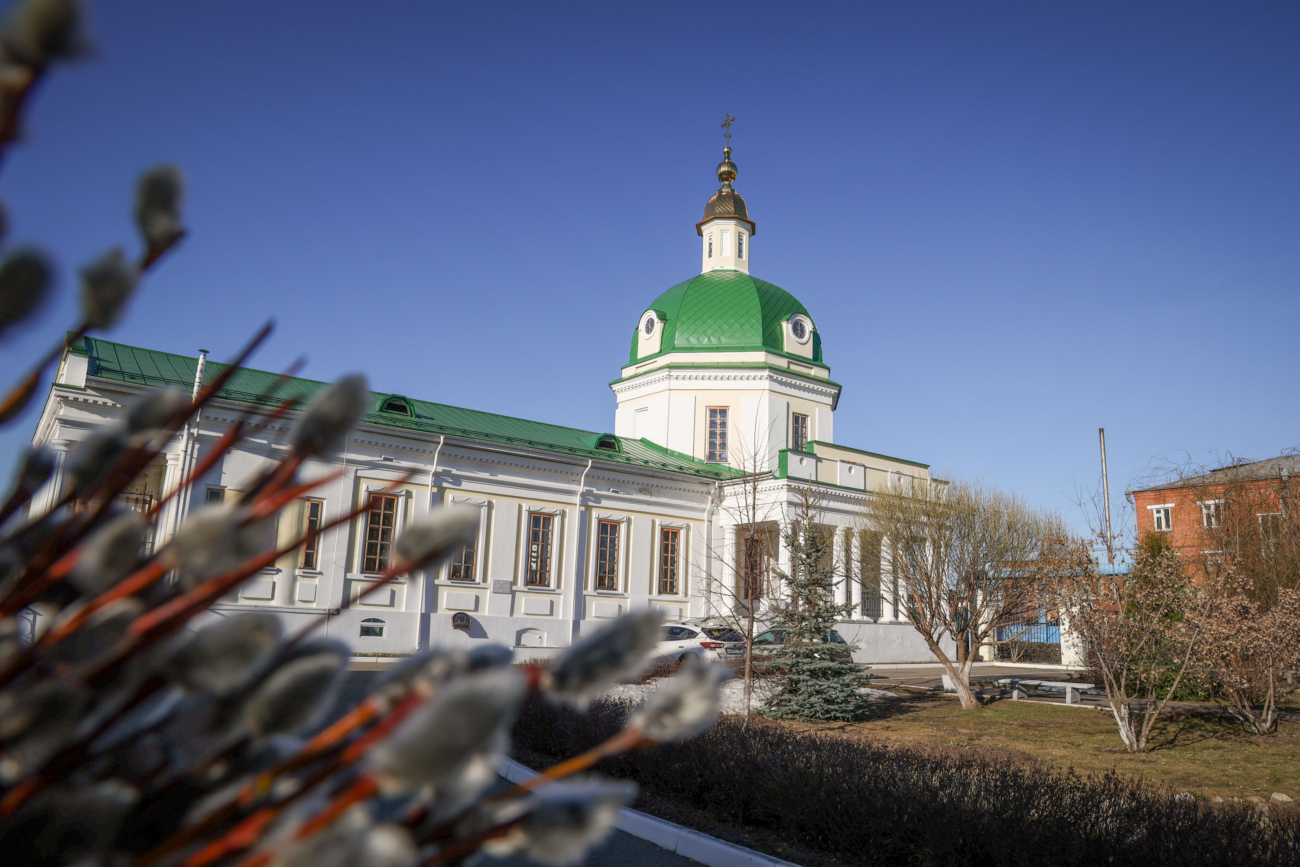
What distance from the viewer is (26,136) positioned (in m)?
0.81

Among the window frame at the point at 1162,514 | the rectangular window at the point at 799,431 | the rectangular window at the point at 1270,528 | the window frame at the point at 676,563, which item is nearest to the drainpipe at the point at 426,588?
the window frame at the point at 676,563

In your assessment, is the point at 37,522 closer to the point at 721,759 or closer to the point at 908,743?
the point at 721,759

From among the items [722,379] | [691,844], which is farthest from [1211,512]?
[691,844]

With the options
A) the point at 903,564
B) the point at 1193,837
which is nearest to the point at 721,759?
the point at 1193,837

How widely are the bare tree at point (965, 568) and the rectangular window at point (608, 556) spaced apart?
843cm

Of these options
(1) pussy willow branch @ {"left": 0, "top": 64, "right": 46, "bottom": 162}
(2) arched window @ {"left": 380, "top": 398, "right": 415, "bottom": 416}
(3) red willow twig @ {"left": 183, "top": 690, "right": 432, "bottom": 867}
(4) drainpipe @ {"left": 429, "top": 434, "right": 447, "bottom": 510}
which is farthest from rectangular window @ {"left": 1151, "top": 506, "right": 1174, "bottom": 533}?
(1) pussy willow branch @ {"left": 0, "top": 64, "right": 46, "bottom": 162}

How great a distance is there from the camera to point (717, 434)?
2964 centimetres

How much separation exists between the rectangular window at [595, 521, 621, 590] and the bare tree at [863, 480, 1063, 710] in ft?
27.6

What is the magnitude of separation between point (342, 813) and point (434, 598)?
2187 centimetres

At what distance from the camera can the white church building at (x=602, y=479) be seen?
1936 cm

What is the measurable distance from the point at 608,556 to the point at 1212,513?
1657cm

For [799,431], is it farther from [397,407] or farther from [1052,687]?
[397,407]

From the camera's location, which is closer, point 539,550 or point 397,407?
point 397,407

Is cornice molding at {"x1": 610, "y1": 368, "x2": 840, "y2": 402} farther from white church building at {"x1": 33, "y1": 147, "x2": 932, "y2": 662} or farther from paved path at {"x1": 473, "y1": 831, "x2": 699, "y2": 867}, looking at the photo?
paved path at {"x1": 473, "y1": 831, "x2": 699, "y2": 867}
